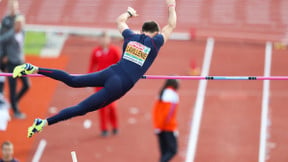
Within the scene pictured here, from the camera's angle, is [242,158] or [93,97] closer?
[93,97]

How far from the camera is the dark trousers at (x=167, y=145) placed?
1230 cm

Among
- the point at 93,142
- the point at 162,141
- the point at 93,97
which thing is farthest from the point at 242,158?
the point at 93,97

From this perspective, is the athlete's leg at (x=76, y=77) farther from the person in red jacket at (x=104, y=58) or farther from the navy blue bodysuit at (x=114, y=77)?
the person in red jacket at (x=104, y=58)

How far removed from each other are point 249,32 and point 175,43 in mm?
1682

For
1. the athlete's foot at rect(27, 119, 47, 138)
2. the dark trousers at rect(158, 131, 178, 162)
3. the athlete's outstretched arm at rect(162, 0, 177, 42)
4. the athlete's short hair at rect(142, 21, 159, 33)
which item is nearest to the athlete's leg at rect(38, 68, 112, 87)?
the athlete's foot at rect(27, 119, 47, 138)

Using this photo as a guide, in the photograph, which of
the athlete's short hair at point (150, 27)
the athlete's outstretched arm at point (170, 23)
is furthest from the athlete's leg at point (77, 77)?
the athlete's outstretched arm at point (170, 23)

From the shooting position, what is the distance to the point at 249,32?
17.3 metres

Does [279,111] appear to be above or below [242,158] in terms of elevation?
above

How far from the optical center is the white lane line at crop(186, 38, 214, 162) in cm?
1345

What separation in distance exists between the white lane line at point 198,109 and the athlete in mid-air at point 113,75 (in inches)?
146

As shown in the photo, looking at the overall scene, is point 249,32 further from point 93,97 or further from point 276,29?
point 93,97

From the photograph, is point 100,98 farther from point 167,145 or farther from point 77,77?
point 167,145

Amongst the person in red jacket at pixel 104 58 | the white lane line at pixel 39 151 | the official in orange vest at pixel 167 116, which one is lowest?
the white lane line at pixel 39 151

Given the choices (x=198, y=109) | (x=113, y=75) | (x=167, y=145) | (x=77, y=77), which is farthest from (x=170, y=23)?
(x=198, y=109)
